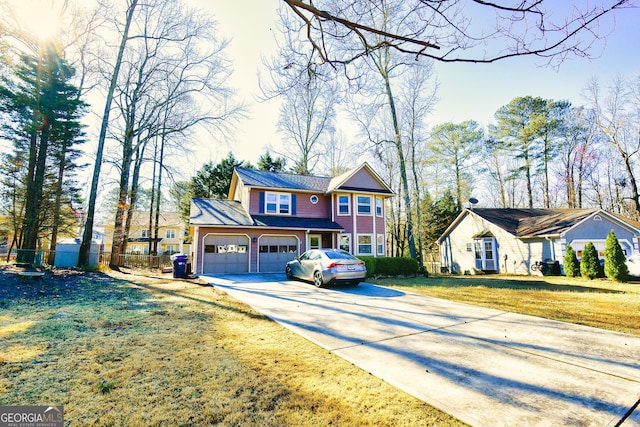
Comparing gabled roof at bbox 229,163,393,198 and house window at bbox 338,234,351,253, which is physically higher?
gabled roof at bbox 229,163,393,198

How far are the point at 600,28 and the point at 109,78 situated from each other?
2089 cm

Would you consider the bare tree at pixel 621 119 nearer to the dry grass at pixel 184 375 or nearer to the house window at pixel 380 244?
the house window at pixel 380 244

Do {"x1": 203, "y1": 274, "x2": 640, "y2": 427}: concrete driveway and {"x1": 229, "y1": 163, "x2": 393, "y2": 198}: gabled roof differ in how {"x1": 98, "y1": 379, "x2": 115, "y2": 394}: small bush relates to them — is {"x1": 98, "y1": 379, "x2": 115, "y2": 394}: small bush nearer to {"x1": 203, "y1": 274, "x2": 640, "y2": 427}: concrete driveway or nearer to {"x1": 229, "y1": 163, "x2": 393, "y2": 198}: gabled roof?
{"x1": 203, "y1": 274, "x2": 640, "y2": 427}: concrete driveway

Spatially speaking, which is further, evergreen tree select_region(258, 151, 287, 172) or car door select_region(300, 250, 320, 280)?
evergreen tree select_region(258, 151, 287, 172)

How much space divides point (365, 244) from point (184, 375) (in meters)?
17.1

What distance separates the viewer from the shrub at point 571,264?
51.7 feet

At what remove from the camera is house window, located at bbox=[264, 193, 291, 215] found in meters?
18.3

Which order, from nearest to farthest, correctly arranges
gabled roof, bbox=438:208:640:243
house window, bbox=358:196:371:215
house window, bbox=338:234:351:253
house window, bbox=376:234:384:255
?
1. gabled roof, bbox=438:208:640:243
2. house window, bbox=338:234:351:253
3. house window, bbox=358:196:371:215
4. house window, bbox=376:234:384:255

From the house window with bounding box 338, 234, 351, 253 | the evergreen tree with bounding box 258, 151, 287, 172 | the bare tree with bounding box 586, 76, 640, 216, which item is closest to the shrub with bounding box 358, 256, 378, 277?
the house window with bounding box 338, 234, 351, 253

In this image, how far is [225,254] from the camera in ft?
53.7

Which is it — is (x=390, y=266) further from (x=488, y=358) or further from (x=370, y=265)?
(x=488, y=358)

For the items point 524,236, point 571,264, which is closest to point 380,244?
point 524,236

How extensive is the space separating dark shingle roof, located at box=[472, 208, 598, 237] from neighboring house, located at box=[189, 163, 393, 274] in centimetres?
866

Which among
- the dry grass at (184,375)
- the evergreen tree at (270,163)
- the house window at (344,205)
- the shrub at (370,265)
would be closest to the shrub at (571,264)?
the shrub at (370,265)
